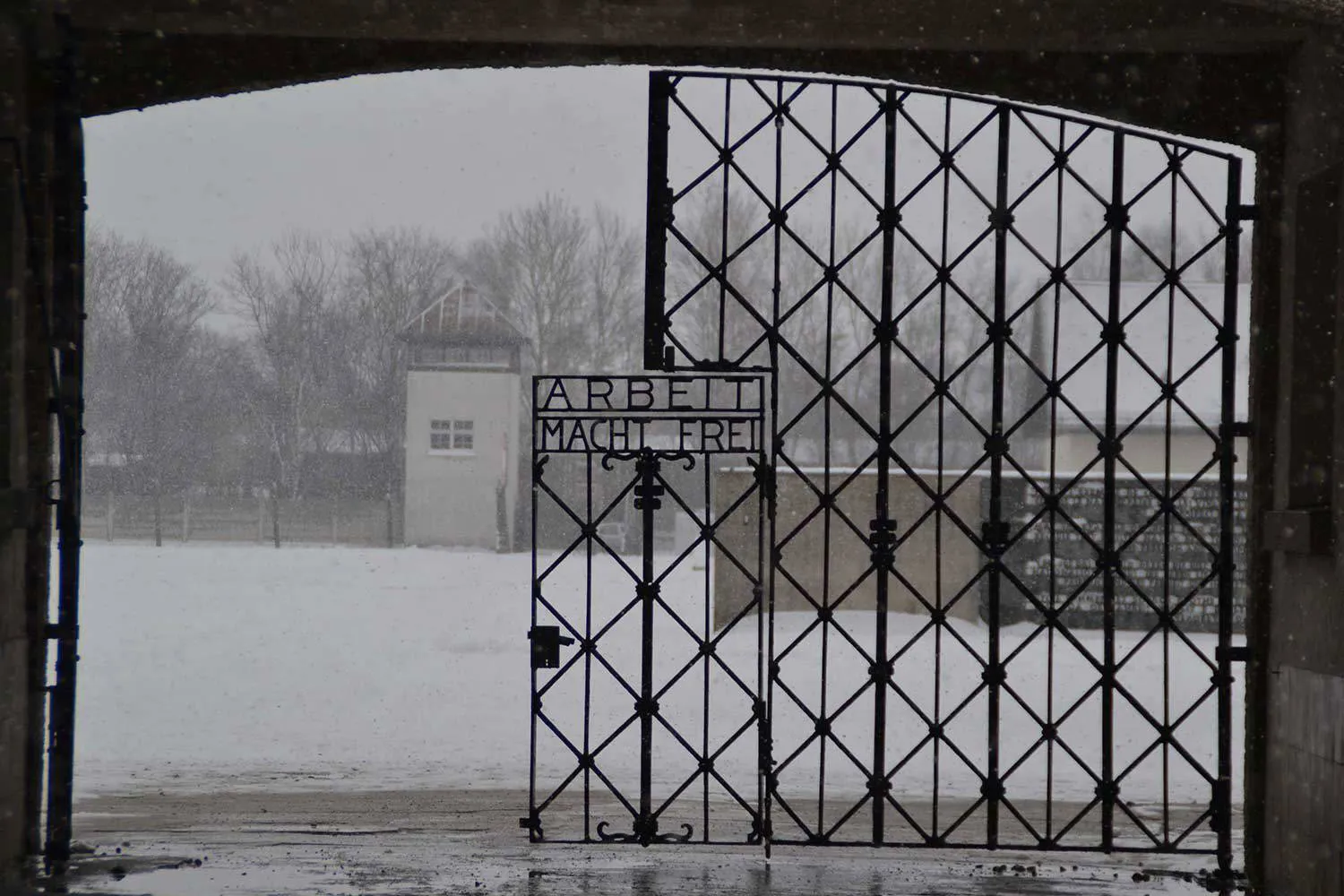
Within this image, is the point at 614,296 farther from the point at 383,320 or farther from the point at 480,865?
the point at 480,865

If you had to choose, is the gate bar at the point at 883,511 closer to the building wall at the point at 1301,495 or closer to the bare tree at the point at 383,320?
the building wall at the point at 1301,495

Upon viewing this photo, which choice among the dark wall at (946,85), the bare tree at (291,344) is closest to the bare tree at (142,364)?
the bare tree at (291,344)

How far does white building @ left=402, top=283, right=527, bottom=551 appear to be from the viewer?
28.0 metres

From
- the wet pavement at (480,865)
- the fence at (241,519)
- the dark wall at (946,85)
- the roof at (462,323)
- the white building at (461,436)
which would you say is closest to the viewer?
the dark wall at (946,85)

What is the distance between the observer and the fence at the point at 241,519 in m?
29.1

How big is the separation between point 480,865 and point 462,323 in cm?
2472

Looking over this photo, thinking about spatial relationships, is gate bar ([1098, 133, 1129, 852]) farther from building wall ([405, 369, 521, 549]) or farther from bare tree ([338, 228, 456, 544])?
bare tree ([338, 228, 456, 544])

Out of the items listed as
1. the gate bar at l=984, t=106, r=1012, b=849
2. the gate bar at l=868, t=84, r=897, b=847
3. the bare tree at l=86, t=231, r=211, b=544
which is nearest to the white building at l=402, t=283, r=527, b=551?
the bare tree at l=86, t=231, r=211, b=544

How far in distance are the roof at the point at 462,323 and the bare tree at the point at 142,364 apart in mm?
6811

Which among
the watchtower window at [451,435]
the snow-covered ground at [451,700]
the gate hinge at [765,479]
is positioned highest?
the watchtower window at [451,435]

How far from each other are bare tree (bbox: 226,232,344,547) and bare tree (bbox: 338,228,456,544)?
0.47 m

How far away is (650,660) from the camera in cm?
555

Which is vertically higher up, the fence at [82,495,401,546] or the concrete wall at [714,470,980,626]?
the concrete wall at [714,470,980,626]

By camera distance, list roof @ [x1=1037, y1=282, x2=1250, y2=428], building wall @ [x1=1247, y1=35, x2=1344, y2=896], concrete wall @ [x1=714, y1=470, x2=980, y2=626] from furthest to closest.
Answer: roof @ [x1=1037, y1=282, x2=1250, y2=428], concrete wall @ [x1=714, y1=470, x2=980, y2=626], building wall @ [x1=1247, y1=35, x2=1344, y2=896]
